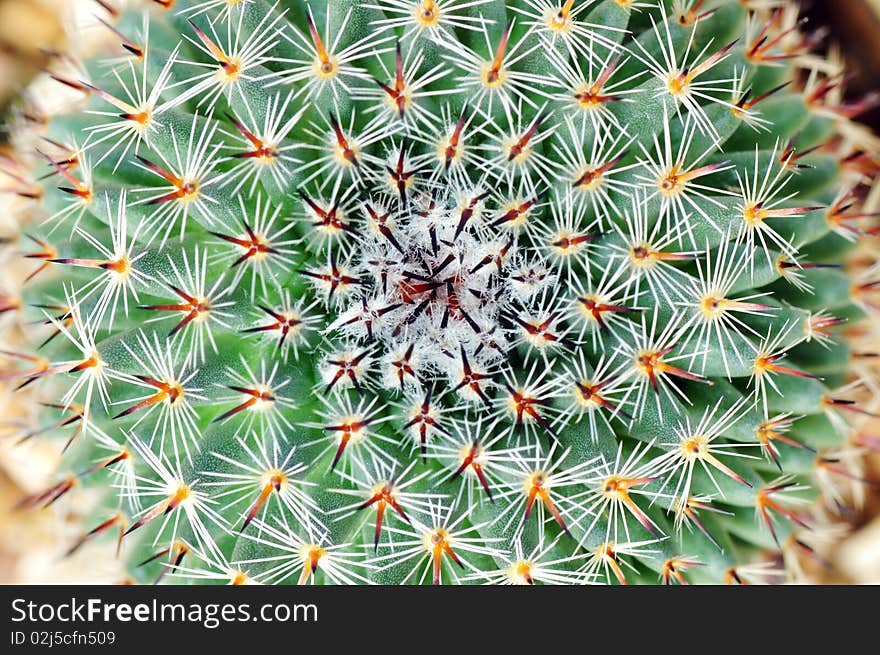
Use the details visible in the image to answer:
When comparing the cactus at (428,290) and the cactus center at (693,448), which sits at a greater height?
the cactus at (428,290)

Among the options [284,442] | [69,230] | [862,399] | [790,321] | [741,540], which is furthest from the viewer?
[862,399]

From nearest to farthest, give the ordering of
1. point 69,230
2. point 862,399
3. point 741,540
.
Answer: point 69,230
point 741,540
point 862,399

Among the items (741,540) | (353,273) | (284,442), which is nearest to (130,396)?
(284,442)

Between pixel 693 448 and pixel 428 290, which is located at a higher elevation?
pixel 428 290

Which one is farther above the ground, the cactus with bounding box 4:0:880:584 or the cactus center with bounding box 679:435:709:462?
the cactus with bounding box 4:0:880:584
